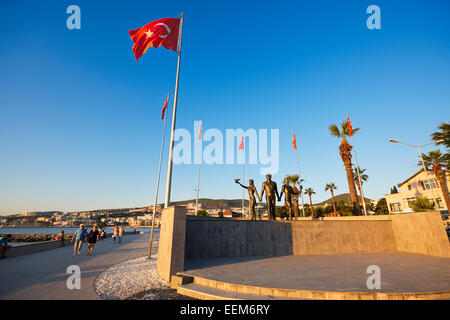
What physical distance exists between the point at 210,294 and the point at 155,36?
11.6 meters

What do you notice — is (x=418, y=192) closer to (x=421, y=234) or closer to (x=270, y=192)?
(x=421, y=234)

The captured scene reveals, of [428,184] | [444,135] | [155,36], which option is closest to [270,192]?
[155,36]

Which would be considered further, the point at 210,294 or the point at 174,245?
the point at 174,245

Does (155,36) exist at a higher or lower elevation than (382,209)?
higher

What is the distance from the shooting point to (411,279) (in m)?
5.23

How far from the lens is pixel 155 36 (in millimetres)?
10266

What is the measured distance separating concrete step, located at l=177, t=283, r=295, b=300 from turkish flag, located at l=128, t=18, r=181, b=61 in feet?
34.3

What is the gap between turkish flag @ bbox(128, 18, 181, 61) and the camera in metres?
10.2

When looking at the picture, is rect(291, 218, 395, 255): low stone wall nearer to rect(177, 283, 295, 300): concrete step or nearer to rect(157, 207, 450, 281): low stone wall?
rect(157, 207, 450, 281): low stone wall

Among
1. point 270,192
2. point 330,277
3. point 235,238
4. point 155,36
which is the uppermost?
point 155,36

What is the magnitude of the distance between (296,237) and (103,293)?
8854mm
